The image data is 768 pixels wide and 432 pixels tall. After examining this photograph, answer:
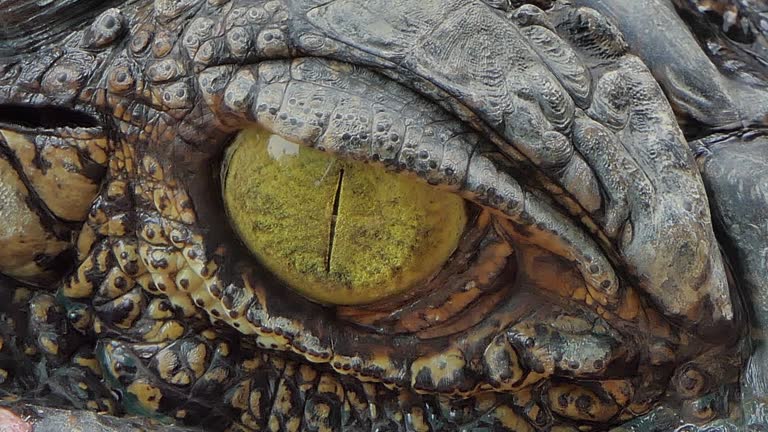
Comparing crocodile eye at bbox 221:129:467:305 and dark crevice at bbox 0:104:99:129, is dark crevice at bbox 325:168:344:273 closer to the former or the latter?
crocodile eye at bbox 221:129:467:305

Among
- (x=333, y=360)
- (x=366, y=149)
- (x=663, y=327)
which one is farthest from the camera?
(x=333, y=360)

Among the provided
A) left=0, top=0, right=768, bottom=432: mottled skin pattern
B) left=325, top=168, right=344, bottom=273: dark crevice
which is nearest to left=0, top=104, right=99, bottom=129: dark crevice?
left=0, top=0, right=768, bottom=432: mottled skin pattern

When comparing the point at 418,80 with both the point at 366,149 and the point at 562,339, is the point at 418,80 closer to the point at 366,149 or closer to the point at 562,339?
the point at 366,149

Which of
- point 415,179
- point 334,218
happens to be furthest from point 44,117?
point 415,179

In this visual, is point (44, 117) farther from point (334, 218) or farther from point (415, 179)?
point (415, 179)

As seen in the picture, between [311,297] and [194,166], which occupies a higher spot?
[194,166]

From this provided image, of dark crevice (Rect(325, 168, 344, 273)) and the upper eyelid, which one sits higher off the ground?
the upper eyelid

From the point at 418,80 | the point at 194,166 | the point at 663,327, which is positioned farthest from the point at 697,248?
the point at 194,166
